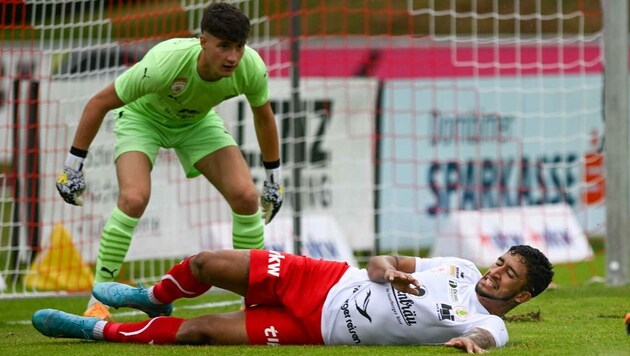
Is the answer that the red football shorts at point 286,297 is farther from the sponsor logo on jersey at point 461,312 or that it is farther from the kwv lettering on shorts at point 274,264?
the sponsor logo on jersey at point 461,312

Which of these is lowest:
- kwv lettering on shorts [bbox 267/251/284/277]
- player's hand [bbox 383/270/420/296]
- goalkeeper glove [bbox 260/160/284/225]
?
player's hand [bbox 383/270/420/296]

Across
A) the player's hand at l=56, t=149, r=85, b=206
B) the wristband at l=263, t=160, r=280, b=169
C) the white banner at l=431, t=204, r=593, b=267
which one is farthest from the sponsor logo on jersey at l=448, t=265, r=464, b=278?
the white banner at l=431, t=204, r=593, b=267

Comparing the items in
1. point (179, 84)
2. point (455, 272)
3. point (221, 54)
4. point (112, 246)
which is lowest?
point (455, 272)

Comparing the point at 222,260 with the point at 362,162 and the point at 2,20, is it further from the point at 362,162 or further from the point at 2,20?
the point at 362,162

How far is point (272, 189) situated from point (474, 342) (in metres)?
2.60

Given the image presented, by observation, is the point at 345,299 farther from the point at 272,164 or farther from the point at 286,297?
the point at 272,164

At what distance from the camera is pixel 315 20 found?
959 inches

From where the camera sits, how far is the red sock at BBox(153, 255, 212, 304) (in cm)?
601

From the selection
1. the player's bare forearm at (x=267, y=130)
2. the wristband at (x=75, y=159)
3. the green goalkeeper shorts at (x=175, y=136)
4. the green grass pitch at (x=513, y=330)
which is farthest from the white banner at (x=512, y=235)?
the wristband at (x=75, y=159)

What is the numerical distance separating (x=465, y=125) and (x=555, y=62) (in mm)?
1154

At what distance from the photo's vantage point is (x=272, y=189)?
781cm

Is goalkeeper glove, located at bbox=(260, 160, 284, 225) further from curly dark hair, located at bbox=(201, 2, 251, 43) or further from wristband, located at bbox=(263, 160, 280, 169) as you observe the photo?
curly dark hair, located at bbox=(201, 2, 251, 43)

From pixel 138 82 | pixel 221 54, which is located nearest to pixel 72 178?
pixel 138 82

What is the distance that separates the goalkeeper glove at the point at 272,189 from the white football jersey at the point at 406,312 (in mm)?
1859
